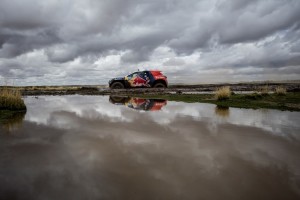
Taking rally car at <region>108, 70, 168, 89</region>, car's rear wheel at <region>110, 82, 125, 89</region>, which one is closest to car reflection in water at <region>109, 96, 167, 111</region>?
rally car at <region>108, 70, 168, 89</region>

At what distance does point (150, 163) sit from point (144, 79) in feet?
65.9

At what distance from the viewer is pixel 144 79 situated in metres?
23.3

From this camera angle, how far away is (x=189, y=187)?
2.68 meters

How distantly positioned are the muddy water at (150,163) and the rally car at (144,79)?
17.6m

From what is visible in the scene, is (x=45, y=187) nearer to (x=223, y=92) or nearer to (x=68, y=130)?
(x=68, y=130)

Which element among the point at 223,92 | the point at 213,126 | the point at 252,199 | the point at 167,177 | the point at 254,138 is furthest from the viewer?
the point at 223,92

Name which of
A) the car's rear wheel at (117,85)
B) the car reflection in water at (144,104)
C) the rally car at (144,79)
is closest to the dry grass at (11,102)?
the car reflection in water at (144,104)

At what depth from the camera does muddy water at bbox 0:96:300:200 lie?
8.50 ft

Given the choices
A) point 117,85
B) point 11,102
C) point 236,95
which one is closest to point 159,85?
point 117,85

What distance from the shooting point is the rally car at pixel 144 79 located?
23234 mm

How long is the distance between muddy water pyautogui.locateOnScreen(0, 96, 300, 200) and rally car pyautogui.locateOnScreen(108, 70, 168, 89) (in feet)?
57.9

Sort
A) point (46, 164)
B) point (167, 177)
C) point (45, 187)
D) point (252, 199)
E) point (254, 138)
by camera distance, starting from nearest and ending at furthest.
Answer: point (252, 199), point (45, 187), point (167, 177), point (46, 164), point (254, 138)

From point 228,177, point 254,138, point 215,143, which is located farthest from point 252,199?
point 254,138

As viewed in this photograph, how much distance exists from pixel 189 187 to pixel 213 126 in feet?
11.8
